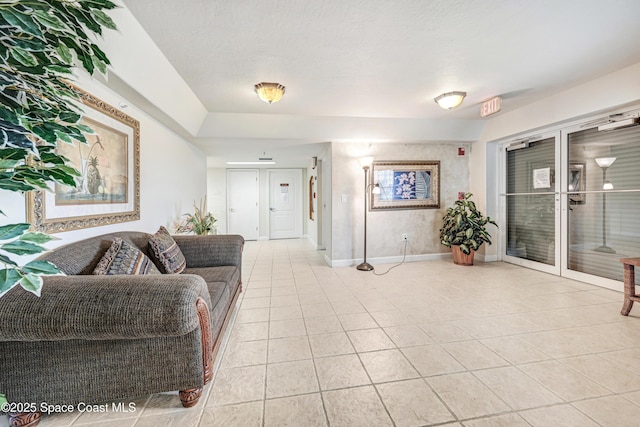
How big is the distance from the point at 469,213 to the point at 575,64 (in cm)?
250

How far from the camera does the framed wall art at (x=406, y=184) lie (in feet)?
14.9

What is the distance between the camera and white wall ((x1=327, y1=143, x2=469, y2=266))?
4406 mm

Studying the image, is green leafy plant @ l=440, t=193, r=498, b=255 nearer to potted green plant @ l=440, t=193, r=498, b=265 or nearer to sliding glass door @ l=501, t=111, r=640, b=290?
potted green plant @ l=440, t=193, r=498, b=265

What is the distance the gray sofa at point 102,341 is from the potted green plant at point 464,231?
13.3ft

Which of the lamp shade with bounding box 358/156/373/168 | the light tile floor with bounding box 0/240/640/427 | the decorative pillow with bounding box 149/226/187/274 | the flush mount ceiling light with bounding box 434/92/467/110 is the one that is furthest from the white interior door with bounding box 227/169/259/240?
the flush mount ceiling light with bounding box 434/92/467/110

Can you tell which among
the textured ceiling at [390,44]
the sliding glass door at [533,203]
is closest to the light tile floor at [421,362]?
the sliding glass door at [533,203]

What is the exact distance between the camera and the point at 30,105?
0.81 metres

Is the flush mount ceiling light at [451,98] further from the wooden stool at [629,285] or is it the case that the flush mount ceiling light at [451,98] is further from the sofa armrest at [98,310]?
the sofa armrest at [98,310]

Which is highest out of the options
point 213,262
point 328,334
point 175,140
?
point 175,140

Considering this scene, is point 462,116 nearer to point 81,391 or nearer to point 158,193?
point 158,193

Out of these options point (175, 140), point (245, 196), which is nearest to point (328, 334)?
point (175, 140)

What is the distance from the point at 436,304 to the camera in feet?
8.95

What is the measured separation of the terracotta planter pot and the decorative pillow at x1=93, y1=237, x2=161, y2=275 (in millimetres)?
4302

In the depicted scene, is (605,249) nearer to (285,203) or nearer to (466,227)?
(466,227)
